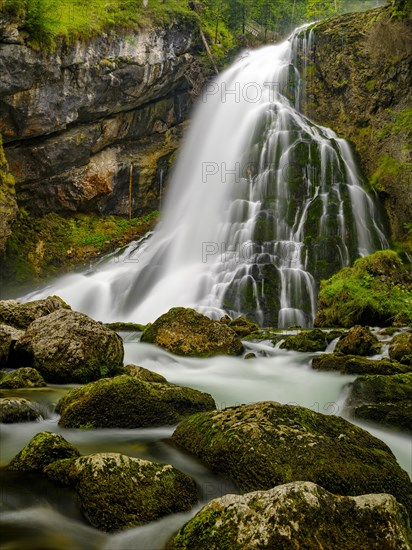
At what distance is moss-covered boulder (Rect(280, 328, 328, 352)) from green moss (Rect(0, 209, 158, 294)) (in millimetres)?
15197

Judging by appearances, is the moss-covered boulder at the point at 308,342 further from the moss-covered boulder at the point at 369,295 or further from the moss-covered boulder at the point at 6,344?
the moss-covered boulder at the point at 6,344

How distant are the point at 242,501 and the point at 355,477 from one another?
4.49ft

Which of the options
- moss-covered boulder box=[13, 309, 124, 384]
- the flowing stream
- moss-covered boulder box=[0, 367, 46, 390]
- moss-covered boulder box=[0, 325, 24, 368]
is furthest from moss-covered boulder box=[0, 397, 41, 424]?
moss-covered boulder box=[0, 325, 24, 368]

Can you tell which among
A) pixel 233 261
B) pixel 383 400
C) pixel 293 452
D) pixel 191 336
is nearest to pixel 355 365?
pixel 383 400

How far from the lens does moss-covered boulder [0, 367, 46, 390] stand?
6.57 m

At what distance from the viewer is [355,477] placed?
3.81m

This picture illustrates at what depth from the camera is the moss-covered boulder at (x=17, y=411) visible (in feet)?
16.9

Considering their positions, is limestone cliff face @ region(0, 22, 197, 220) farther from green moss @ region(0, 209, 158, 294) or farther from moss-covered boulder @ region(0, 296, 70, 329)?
moss-covered boulder @ region(0, 296, 70, 329)

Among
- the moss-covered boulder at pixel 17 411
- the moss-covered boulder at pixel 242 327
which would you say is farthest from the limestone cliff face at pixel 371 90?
the moss-covered boulder at pixel 17 411

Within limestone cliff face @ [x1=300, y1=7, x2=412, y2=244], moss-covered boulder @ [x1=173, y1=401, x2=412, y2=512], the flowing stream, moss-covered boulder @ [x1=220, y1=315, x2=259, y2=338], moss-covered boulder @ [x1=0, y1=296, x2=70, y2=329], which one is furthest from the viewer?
limestone cliff face @ [x1=300, y1=7, x2=412, y2=244]

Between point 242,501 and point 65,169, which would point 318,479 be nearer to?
point 242,501

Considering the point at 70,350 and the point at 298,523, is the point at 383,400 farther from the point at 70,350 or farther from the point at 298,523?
the point at 70,350

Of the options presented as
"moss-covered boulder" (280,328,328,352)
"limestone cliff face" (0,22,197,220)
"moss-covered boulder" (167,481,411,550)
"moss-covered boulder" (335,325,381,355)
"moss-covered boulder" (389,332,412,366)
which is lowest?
"moss-covered boulder" (280,328,328,352)

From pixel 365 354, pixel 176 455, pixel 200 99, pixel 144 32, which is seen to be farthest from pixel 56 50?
pixel 176 455
